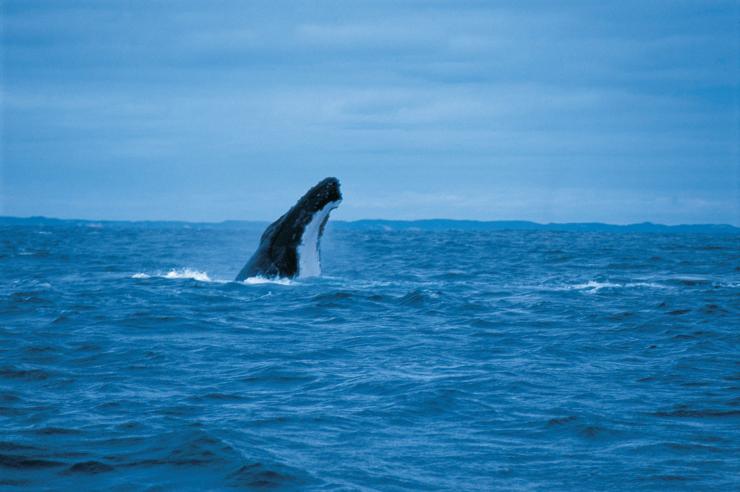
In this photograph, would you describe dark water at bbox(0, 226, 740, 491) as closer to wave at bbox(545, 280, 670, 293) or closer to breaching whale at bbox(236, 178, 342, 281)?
breaching whale at bbox(236, 178, 342, 281)

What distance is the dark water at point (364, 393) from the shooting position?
6281 mm

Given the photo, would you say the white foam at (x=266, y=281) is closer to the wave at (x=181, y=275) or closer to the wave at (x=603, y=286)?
the wave at (x=181, y=275)

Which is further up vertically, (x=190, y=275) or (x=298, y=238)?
(x=298, y=238)

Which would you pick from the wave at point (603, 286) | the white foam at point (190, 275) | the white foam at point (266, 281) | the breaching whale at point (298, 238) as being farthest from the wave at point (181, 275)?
the wave at point (603, 286)

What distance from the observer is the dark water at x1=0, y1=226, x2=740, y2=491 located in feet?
20.6

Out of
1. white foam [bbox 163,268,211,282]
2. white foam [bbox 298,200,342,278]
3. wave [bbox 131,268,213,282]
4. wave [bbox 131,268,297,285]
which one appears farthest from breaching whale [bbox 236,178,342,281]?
wave [bbox 131,268,213,282]

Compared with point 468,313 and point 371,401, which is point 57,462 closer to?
point 371,401

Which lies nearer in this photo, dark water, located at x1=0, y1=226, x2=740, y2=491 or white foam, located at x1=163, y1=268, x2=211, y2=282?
dark water, located at x1=0, y1=226, x2=740, y2=491

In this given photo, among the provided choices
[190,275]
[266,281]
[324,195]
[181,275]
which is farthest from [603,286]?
[181,275]

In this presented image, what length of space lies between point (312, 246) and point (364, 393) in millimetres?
8974

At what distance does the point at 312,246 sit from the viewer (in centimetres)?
1753

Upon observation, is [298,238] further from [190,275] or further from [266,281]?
[190,275]

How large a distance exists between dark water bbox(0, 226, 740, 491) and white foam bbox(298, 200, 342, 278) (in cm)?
71

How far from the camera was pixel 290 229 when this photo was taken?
1700 centimetres
